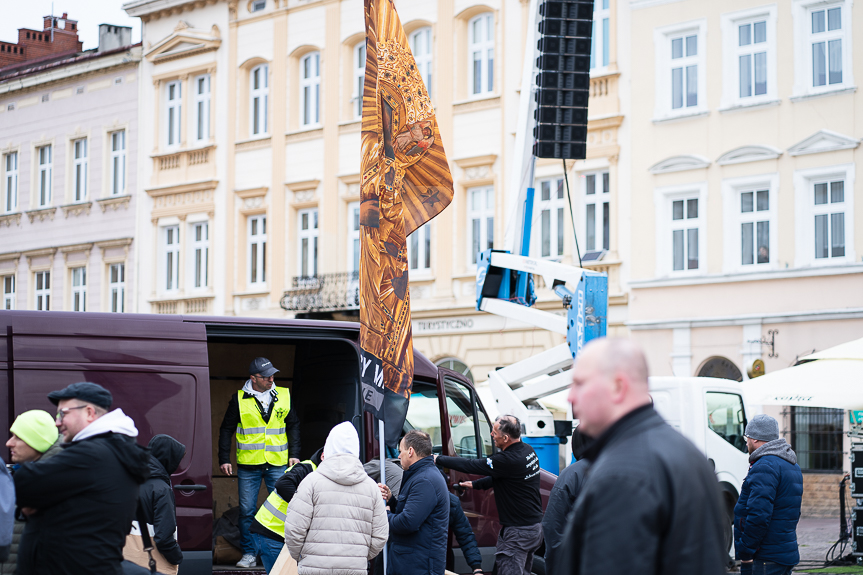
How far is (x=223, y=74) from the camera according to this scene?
31.7 m

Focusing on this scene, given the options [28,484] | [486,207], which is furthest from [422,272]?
[28,484]

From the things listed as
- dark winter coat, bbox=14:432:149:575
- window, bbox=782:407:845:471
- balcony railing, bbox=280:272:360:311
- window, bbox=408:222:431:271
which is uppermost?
window, bbox=408:222:431:271

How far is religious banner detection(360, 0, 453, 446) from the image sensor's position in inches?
317

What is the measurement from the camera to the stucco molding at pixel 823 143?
2211 cm

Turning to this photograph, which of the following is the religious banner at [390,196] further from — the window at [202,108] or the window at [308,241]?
the window at [202,108]

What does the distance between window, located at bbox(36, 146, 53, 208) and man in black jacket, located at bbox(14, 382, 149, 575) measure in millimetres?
32560

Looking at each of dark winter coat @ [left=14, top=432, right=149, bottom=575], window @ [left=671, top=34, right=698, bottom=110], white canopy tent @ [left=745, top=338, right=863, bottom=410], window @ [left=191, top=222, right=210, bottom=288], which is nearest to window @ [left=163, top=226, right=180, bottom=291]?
window @ [left=191, top=222, right=210, bottom=288]

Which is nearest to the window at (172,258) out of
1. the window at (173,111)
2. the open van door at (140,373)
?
the window at (173,111)

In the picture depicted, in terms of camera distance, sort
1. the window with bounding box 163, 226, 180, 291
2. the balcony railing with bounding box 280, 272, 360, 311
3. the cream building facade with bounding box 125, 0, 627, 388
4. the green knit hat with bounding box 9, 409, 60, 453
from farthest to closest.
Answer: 1. the window with bounding box 163, 226, 180, 291
2. the balcony railing with bounding box 280, 272, 360, 311
3. the cream building facade with bounding box 125, 0, 627, 388
4. the green knit hat with bounding box 9, 409, 60, 453

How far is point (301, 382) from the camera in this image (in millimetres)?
11312

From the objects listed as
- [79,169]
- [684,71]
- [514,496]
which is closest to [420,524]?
[514,496]

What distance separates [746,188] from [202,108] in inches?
620

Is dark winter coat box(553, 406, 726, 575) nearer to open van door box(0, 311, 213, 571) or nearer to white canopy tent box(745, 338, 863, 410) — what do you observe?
open van door box(0, 311, 213, 571)

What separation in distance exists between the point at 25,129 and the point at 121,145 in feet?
14.8
